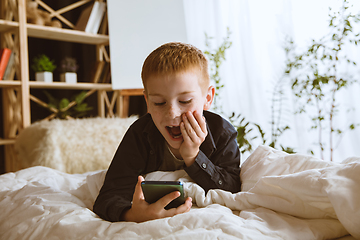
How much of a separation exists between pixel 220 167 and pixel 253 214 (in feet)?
1.06

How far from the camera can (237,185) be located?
988mm

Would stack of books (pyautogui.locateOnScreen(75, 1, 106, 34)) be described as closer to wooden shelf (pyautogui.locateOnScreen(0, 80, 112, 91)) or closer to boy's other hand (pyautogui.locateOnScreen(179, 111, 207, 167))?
Answer: wooden shelf (pyautogui.locateOnScreen(0, 80, 112, 91))

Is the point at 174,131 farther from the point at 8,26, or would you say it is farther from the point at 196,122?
the point at 8,26

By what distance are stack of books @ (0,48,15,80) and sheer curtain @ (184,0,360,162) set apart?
5.16 ft

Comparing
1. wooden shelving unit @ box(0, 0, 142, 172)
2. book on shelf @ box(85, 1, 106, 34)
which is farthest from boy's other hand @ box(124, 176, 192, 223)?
book on shelf @ box(85, 1, 106, 34)

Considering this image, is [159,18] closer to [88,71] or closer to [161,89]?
[88,71]

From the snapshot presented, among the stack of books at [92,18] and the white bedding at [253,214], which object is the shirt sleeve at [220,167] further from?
the stack of books at [92,18]

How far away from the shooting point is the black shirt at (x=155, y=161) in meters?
0.92

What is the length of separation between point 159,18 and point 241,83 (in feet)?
3.24

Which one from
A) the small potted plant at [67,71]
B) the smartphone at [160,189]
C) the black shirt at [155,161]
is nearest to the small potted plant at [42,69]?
the small potted plant at [67,71]

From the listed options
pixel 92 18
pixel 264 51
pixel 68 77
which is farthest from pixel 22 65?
pixel 264 51

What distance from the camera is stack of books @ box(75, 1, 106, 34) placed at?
2855 millimetres

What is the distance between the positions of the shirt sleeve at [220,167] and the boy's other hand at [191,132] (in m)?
0.03

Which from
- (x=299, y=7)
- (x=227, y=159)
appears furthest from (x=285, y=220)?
(x=299, y=7)
